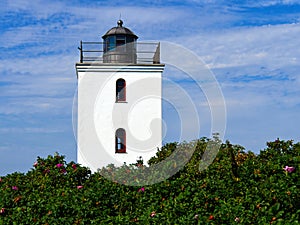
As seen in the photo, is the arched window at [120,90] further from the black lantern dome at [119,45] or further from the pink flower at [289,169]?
the pink flower at [289,169]

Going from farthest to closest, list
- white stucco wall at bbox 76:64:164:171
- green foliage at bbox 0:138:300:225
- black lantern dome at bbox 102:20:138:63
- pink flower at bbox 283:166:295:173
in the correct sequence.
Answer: black lantern dome at bbox 102:20:138:63 → white stucco wall at bbox 76:64:164:171 → pink flower at bbox 283:166:295:173 → green foliage at bbox 0:138:300:225

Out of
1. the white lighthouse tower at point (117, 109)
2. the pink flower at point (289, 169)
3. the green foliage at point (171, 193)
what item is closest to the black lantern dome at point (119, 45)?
the white lighthouse tower at point (117, 109)

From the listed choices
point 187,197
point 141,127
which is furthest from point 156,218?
point 141,127

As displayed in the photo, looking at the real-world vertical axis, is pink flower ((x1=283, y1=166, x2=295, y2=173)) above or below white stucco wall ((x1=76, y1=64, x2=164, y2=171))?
below

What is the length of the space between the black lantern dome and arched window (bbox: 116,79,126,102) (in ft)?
3.07

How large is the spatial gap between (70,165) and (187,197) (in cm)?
349

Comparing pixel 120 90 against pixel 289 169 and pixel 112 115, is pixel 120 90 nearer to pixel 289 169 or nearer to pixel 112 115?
pixel 112 115

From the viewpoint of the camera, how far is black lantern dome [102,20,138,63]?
19.5m

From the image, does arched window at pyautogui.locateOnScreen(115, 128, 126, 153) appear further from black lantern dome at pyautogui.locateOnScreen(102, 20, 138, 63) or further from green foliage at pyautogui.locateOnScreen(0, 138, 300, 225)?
green foliage at pyautogui.locateOnScreen(0, 138, 300, 225)

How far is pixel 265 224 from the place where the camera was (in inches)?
217

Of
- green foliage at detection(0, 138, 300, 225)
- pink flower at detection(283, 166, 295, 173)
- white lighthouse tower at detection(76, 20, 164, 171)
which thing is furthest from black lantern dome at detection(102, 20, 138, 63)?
pink flower at detection(283, 166, 295, 173)

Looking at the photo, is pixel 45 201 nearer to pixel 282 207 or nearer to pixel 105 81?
pixel 282 207

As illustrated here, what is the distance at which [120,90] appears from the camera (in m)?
19.0

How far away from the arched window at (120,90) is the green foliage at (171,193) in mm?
9066
